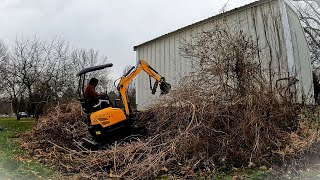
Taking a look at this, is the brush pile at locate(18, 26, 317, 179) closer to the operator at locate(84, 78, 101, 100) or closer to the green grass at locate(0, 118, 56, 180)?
the green grass at locate(0, 118, 56, 180)

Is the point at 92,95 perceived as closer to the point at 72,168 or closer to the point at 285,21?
the point at 72,168

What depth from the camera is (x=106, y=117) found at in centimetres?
591

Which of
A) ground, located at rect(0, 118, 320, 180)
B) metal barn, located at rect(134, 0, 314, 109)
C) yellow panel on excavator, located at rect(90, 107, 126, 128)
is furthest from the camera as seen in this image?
metal barn, located at rect(134, 0, 314, 109)

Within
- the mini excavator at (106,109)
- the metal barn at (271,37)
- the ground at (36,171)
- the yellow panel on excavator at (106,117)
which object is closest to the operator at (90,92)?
the mini excavator at (106,109)

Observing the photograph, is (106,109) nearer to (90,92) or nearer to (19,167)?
(90,92)

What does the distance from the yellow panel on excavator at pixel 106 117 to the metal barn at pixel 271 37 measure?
2255 millimetres

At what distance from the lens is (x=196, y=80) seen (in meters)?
6.05

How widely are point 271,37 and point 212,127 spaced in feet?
9.62

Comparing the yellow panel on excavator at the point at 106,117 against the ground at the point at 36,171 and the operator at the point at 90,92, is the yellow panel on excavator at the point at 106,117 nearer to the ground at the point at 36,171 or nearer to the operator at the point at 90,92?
the operator at the point at 90,92

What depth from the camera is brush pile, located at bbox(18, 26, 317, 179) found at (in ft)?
15.8

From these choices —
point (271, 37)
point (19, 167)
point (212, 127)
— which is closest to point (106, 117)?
point (19, 167)

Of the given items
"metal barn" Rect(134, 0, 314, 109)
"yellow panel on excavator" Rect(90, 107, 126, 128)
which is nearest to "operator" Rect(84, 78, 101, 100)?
"yellow panel on excavator" Rect(90, 107, 126, 128)

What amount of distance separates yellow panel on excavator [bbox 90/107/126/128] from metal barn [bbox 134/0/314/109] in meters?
2.25

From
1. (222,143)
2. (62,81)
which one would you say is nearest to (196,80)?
(222,143)
